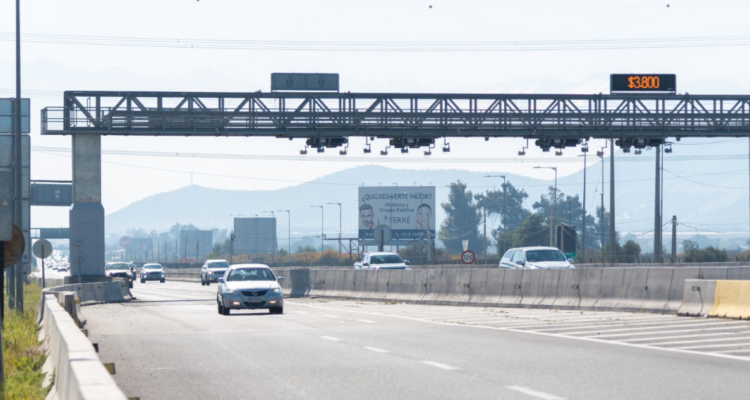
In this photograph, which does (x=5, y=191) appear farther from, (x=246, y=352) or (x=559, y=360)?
(x=559, y=360)

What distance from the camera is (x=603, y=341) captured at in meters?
16.2

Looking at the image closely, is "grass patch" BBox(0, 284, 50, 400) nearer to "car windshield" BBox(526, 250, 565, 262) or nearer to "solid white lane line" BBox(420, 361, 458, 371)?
"solid white lane line" BBox(420, 361, 458, 371)

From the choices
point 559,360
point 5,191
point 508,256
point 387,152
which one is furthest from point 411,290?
point 5,191

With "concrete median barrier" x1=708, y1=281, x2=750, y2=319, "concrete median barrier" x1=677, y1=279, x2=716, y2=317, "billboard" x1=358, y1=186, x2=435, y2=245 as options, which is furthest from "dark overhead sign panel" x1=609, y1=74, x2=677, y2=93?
"billboard" x1=358, y1=186, x2=435, y2=245

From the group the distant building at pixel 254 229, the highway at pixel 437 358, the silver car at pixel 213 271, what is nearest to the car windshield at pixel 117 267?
the silver car at pixel 213 271

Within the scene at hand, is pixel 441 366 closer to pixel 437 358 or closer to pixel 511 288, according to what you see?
pixel 437 358

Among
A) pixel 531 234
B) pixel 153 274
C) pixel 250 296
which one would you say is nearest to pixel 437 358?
pixel 250 296

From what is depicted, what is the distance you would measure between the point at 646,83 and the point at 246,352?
37590mm

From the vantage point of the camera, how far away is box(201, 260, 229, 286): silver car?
69500 millimetres

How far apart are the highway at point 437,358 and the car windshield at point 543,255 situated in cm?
1217

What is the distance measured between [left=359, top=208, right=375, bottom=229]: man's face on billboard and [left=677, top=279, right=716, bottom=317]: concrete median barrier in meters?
115

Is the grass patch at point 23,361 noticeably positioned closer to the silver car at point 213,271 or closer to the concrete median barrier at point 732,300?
the concrete median barrier at point 732,300

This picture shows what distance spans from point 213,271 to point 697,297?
5152 centimetres

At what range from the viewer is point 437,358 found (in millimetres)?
13812
